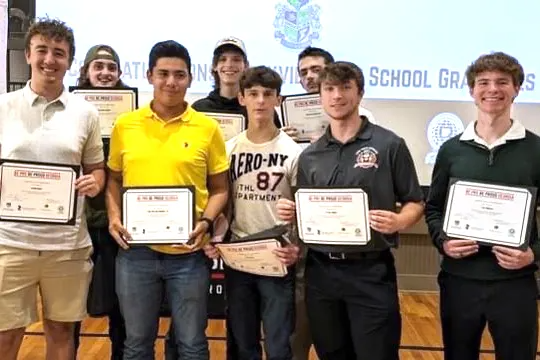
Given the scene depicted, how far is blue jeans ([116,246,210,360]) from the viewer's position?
2.34m

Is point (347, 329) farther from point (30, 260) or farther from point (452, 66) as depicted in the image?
point (452, 66)

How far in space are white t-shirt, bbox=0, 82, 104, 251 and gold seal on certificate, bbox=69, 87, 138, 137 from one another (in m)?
0.51

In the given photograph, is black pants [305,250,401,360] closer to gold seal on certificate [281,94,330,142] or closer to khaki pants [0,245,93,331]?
gold seal on certificate [281,94,330,142]

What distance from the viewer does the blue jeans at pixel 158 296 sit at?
7.68 ft

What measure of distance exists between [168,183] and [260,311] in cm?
65

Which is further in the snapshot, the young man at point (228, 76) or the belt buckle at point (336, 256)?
the young man at point (228, 76)

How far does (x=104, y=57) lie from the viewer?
3.02 m

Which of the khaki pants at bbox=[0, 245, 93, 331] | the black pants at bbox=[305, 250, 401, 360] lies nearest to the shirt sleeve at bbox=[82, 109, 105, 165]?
the khaki pants at bbox=[0, 245, 93, 331]

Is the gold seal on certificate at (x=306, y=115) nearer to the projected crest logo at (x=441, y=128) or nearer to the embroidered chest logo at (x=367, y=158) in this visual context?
the embroidered chest logo at (x=367, y=158)

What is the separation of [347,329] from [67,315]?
1.06 metres

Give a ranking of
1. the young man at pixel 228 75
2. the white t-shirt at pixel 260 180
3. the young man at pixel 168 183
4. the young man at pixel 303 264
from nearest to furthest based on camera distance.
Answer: the young man at pixel 168 183 → the white t-shirt at pixel 260 180 → the young man at pixel 303 264 → the young man at pixel 228 75

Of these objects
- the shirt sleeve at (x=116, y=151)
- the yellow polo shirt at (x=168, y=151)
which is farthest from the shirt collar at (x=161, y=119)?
the shirt sleeve at (x=116, y=151)

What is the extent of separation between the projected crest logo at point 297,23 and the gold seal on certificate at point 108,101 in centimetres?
163

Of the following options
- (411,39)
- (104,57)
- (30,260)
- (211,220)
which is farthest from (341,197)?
(411,39)
